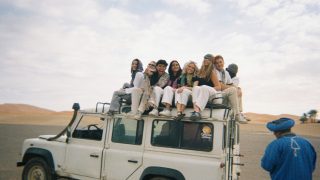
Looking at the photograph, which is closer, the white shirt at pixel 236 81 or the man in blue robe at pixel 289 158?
the man in blue robe at pixel 289 158

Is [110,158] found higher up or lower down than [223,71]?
lower down

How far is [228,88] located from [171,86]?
146cm

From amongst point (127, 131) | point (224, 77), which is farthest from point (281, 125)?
point (127, 131)

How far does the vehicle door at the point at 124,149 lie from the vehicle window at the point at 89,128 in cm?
43

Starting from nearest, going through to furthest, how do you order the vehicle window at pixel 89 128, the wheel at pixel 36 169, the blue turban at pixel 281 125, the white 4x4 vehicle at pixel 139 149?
1. the blue turban at pixel 281 125
2. the white 4x4 vehicle at pixel 139 149
3. the vehicle window at pixel 89 128
4. the wheel at pixel 36 169

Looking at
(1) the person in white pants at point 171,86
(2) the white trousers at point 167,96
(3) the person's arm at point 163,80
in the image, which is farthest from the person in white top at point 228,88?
(3) the person's arm at point 163,80

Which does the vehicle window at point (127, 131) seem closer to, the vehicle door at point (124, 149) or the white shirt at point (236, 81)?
the vehicle door at point (124, 149)

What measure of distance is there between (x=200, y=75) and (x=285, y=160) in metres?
2.99

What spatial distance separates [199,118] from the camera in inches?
259

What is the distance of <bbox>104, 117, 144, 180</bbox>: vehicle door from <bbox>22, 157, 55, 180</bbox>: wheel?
72.7 inches

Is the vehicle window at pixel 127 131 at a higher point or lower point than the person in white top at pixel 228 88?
lower

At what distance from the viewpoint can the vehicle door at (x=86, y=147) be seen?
7.57 m

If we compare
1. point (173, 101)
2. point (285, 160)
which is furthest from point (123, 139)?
point (285, 160)

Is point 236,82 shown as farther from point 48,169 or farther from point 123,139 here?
point 48,169
